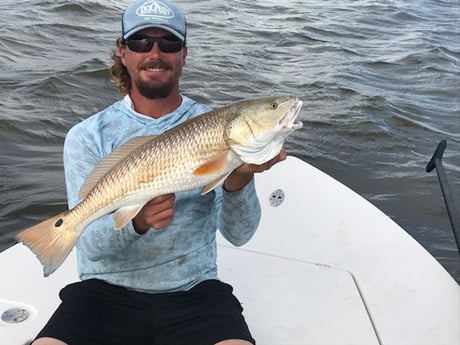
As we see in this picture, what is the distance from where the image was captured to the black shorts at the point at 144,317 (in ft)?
9.16

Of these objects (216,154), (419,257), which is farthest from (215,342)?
(419,257)

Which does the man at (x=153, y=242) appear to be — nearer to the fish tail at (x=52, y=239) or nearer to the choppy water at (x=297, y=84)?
the fish tail at (x=52, y=239)

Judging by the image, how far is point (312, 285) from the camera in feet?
12.6

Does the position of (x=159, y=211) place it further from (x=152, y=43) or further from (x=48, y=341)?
(x=152, y=43)

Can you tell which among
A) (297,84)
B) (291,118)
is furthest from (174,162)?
(297,84)

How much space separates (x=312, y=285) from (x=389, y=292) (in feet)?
1.45

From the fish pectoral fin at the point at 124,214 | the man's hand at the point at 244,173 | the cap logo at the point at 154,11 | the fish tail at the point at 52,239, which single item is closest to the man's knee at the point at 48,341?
the fish tail at the point at 52,239

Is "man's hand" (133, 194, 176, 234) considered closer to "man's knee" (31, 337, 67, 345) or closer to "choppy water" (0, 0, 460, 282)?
"man's knee" (31, 337, 67, 345)

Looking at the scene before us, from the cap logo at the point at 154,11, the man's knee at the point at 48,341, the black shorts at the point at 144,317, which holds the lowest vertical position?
the black shorts at the point at 144,317

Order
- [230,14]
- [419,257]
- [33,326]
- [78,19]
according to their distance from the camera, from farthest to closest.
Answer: [230,14] < [78,19] < [419,257] < [33,326]

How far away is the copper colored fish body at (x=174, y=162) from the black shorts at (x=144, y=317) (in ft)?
1.12

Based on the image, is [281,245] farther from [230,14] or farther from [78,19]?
[230,14]

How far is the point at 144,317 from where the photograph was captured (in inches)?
116

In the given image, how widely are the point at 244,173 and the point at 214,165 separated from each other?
12.0 inches
